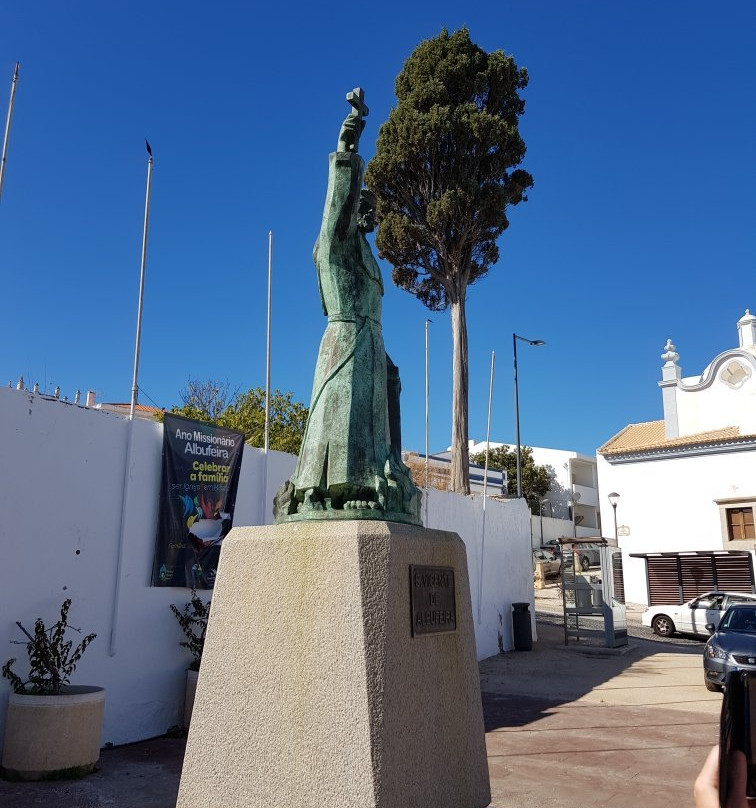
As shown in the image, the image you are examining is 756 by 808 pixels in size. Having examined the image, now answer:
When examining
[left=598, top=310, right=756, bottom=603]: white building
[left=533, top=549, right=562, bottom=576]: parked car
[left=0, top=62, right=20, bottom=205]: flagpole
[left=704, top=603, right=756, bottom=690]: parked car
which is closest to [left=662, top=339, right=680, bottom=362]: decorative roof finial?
[left=598, top=310, right=756, bottom=603]: white building

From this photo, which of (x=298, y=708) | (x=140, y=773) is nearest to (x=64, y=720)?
(x=140, y=773)

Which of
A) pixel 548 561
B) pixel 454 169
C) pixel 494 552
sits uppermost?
pixel 454 169

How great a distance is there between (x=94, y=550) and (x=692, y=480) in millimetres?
Answer: 22278

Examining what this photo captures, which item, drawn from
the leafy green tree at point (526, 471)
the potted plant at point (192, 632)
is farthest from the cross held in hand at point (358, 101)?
the leafy green tree at point (526, 471)

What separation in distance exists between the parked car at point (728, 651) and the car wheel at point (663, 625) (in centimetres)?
739

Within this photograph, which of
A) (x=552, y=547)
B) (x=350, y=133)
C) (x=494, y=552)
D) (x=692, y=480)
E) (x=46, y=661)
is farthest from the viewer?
(x=552, y=547)

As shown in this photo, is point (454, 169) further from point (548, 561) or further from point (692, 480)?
point (548, 561)

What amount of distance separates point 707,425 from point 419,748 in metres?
25.4

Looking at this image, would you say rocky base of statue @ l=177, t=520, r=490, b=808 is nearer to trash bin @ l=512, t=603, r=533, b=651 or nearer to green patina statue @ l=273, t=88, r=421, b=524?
green patina statue @ l=273, t=88, r=421, b=524

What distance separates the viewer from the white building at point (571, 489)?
43.6 meters

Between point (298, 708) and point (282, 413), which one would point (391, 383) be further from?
point (282, 413)

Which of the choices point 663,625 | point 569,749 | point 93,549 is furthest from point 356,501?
point 663,625

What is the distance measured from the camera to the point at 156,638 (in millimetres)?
7832

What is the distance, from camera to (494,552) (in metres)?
15.6
